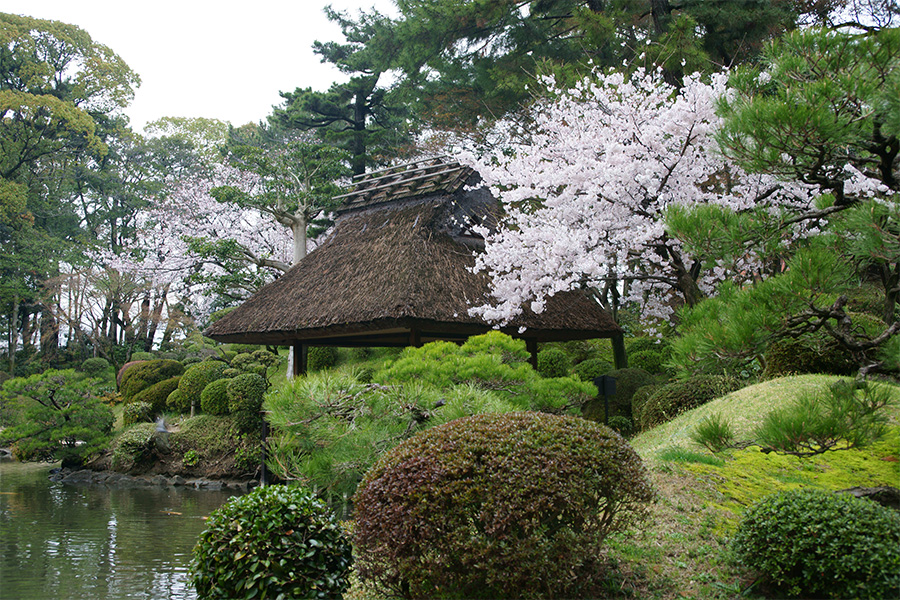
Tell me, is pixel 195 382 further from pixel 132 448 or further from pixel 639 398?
pixel 639 398

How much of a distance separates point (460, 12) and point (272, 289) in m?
7.05

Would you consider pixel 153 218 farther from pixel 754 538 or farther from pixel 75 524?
pixel 754 538

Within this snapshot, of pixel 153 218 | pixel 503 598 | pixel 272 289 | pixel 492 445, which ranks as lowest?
pixel 503 598

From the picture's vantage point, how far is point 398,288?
8703mm

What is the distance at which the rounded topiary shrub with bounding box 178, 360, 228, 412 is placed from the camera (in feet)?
45.9

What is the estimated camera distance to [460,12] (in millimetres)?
12672

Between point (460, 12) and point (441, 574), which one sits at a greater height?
point (460, 12)

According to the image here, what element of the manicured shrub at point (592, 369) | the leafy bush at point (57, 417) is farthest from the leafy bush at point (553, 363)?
the leafy bush at point (57, 417)

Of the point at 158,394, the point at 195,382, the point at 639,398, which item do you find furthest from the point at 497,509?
the point at 158,394

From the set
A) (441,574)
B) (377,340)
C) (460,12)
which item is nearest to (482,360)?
(441,574)

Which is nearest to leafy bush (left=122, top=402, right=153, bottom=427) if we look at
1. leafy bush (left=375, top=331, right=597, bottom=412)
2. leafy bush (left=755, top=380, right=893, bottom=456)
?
leafy bush (left=375, top=331, right=597, bottom=412)

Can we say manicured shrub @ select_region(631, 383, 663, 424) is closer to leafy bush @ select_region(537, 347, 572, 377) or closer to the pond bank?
leafy bush @ select_region(537, 347, 572, 377)

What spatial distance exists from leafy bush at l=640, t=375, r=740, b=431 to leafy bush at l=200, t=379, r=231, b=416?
8780mm

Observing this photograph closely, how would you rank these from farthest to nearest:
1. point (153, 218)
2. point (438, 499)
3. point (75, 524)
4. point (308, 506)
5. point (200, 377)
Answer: point (153, 218) → point (200, 377) → point (75, 524) → point (308, 506) → point (438, 499)
